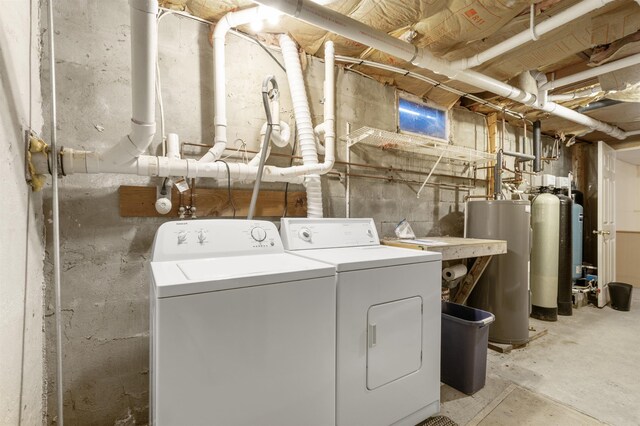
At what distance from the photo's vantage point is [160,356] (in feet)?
3.07

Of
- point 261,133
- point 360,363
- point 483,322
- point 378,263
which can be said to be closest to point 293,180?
point 261,133

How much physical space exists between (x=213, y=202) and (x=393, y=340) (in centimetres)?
127

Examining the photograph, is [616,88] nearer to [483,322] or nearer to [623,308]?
[483,322]

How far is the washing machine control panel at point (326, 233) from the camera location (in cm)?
176

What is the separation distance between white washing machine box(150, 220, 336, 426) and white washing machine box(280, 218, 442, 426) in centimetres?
9

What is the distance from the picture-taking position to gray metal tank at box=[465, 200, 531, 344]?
261 cm

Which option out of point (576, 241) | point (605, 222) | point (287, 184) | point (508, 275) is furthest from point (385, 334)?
point (605, 222)

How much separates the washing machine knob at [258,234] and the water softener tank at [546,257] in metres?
3.08

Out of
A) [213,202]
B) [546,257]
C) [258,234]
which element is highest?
[213,202]

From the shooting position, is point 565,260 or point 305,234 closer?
point 305,234

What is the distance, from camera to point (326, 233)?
188cm

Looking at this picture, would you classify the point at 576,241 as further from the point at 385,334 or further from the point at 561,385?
the point at 385,334

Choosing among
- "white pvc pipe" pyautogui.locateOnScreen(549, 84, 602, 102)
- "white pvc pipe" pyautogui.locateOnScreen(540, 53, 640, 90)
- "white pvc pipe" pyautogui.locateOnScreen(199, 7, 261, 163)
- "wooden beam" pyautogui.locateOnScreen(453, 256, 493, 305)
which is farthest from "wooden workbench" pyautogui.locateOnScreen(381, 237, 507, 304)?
"white pvc pipe" pyautogui.locateOnScreen(549, 84, 602, 102)

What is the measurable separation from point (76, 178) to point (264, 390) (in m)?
1.39
